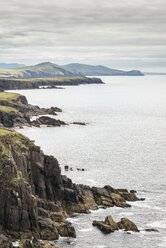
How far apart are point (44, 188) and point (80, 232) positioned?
19365 mm

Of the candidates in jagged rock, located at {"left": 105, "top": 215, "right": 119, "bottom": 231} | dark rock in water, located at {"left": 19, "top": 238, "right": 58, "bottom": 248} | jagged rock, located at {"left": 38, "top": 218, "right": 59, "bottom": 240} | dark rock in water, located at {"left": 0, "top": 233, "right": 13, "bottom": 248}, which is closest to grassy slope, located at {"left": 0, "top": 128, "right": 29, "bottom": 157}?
jagged rock, located at {"left": 38, "top": 218, "right": 59, "bottom": 240}

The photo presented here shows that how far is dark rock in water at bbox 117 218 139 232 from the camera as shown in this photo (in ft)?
352

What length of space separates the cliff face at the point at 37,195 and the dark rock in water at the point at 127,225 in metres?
11.0

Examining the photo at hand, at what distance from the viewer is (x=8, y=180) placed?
105875 millimetres

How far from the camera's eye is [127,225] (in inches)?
4252

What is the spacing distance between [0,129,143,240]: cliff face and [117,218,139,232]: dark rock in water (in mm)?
10951

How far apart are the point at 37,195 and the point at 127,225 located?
943 inches

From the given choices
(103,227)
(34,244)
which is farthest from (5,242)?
(103,227)

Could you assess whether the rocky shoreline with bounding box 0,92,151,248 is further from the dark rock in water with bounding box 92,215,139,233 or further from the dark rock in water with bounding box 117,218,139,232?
the dark rock in water with bounding box 117,218,139,232

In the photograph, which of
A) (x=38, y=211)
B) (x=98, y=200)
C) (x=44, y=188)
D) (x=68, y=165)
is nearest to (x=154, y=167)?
(x=68, y=165)

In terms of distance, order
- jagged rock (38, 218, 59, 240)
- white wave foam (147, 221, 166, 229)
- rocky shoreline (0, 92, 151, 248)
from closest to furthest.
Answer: jagged rock (38, 218, 59, 240), rocky shoreline (0, 92, 151, 248), white wave foam (147, 221, 166, 229)

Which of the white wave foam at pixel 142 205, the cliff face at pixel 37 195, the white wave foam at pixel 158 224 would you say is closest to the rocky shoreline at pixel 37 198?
the cliff face at pixel 37 195

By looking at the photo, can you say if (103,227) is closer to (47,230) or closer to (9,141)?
(47,230)

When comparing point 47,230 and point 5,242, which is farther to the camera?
point 47,230
